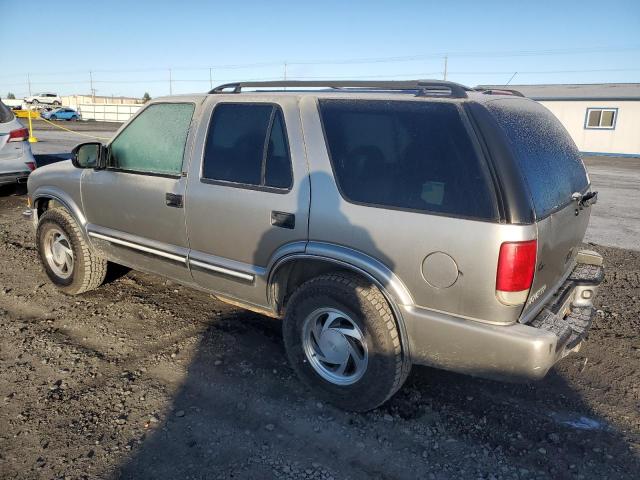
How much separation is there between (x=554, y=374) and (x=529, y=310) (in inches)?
46.0

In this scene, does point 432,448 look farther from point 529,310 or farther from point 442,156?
point 442,156

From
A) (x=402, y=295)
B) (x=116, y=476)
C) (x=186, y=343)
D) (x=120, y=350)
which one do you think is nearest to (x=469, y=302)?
(x=402, y=295)

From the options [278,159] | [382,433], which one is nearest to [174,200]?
[278,159]

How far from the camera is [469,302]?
8.84 ft

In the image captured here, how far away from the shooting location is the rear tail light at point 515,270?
8.37 feet

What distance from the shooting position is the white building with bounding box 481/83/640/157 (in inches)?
981

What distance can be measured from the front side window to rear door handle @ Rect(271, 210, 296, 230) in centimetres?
98

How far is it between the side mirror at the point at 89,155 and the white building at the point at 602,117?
82.9 ft

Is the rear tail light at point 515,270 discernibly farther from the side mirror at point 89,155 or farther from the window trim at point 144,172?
the side mirror at point 89,155

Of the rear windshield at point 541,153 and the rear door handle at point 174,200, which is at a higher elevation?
the rear windshield at point 541,153

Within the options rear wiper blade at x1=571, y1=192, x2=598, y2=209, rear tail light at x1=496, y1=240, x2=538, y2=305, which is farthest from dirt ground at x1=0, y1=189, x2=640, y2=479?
rear wiper blade at x1=571, y1=192, x2=598, y2=209

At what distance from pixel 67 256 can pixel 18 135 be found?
457 centimetres

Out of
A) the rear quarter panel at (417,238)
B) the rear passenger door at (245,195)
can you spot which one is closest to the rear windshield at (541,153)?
the rear quarter panel at (417,238)

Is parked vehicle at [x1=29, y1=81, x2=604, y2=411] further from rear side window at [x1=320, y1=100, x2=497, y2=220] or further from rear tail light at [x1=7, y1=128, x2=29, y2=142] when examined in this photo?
rear tail light at [x1=7, y1=128, x2=29, y2=142]
